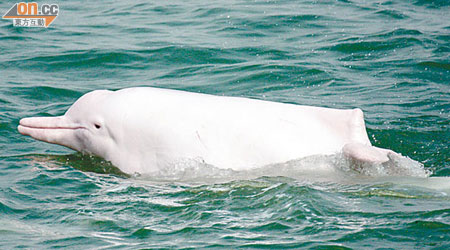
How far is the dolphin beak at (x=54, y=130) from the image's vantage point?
29.5 ft

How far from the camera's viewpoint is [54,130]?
9.02 m

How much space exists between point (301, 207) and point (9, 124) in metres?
5.75

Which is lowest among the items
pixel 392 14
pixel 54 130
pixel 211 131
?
pixel 54 130

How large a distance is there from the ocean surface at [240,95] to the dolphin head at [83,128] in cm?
25

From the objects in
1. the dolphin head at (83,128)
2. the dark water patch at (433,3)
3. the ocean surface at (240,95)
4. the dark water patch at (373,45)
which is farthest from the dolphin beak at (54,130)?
the dark water patch at (433,3)

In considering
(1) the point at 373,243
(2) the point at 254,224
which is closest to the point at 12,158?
(2) the point at 254,224

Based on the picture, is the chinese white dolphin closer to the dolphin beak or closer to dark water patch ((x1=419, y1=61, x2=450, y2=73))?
the dolphin beak

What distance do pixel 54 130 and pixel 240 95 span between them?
447 centimetres

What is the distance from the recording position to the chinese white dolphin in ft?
26.0

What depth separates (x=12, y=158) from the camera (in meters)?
9.43

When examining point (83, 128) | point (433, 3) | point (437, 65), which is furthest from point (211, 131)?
point (433, 3)

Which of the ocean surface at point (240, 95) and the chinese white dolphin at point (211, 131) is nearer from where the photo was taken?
the ocean surface at point (240, 95)

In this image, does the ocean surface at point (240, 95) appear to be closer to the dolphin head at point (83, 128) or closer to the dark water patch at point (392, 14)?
the dark water patch at point (392, 14)

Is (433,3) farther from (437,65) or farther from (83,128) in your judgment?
(83,128)
